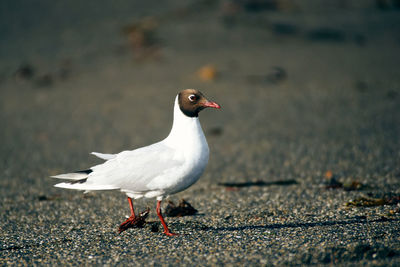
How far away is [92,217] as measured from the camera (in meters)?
8.13

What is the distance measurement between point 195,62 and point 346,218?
43.6 feet

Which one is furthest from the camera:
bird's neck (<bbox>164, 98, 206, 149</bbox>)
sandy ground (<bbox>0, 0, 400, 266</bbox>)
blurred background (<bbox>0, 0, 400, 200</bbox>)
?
blurred background (<bbox>0, 0, 400, 200</bbox>)

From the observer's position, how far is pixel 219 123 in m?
15.0

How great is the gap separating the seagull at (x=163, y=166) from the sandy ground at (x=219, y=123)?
67cm

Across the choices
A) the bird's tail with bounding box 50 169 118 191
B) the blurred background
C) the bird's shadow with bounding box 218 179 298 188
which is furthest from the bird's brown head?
the blurred background

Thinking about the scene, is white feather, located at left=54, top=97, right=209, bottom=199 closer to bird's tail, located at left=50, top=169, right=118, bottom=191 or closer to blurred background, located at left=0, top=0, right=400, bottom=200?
bird's tail, located at left=50, top=169, right=118, bottom=191

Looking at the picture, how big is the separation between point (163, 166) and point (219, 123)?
8.37 meters

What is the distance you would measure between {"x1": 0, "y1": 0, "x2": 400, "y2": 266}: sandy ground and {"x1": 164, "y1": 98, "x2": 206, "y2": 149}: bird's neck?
4.17 feet

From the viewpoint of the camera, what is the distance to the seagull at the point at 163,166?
664 cm

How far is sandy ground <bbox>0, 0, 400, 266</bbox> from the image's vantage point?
6.55 m

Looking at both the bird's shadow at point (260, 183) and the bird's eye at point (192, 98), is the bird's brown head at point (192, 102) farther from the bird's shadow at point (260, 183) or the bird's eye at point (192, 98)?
the bird's shadow at point (260, 183)

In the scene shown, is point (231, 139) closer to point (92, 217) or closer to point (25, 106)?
point (92, 217)

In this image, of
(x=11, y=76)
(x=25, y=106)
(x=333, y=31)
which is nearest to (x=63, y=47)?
(x=11, y=76)

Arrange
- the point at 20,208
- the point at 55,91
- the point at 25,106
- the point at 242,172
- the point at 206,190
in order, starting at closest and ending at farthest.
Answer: the point at 20,208
the point at 206,190
the point at 242,172
the point at 25,106
the point at 55,91
